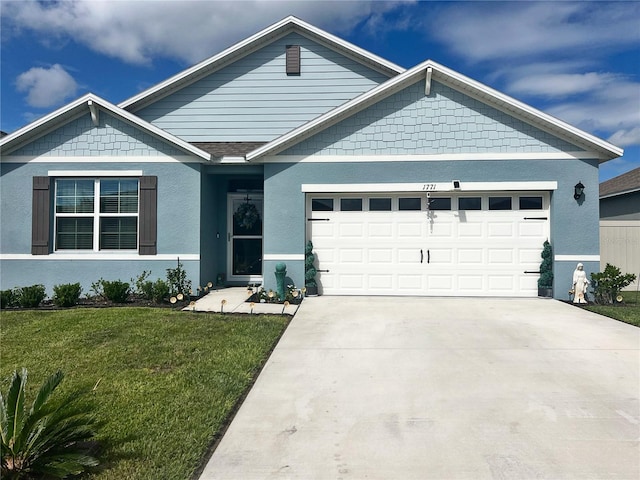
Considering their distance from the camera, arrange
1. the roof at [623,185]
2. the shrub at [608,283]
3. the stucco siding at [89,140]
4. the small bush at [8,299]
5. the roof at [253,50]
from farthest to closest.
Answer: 1. the roof at [623,185]
2. the roof at [253,50]
3. the stucco siding at [89,140]
4. the shrub at [608,283]
5. the small bush at [8,299]

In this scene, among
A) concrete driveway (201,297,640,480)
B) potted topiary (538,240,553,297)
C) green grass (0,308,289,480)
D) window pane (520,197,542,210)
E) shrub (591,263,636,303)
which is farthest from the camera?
window pane (520,197,542,210)

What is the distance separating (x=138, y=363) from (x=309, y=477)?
2996 mm

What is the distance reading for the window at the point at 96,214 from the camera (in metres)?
9.19

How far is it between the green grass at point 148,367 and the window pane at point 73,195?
2.65 m

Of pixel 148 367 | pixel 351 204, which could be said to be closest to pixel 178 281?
pixel 351 204

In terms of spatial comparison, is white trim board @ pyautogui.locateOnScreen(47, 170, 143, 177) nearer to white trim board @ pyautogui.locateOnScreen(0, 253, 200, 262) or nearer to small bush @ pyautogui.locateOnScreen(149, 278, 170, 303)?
white trim board @ pyautogui.locateOnScreen(0, 253, 200, 262)

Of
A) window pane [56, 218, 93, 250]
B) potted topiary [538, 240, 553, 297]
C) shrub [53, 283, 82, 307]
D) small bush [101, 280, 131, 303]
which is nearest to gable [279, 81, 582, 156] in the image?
potted topiary [538, 240, 553, 297]

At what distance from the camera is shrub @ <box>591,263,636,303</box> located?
324 inches

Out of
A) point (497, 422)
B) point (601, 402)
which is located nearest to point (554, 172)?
point (601, 402)

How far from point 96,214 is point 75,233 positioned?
0.68m

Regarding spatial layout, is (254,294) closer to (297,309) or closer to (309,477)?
(297,309)

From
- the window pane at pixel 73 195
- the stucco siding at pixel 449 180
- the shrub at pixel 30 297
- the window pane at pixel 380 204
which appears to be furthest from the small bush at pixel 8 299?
the window pane at pixel 380 204

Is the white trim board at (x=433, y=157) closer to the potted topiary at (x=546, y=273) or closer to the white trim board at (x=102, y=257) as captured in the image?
the potted topiary at (x=546, y=273)

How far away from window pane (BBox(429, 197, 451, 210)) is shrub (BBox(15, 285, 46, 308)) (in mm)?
8608
